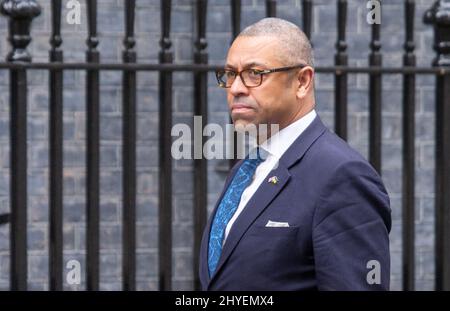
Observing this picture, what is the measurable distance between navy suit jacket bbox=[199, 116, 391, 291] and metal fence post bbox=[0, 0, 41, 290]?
5.02 feet

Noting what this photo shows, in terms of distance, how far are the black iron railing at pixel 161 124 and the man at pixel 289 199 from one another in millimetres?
1297

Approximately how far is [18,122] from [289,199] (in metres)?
1.70

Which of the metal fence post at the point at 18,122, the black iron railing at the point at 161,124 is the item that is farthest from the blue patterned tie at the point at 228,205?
the metal fence post at the point at 18,122

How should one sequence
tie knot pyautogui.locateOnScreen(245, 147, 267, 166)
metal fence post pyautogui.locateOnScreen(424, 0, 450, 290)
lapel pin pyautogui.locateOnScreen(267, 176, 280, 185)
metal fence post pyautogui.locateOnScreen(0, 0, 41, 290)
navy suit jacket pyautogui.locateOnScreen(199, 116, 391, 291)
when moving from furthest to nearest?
metal fence post pyautogui.locateOnScreen(424, 0, 450, 290), metal fence post pyautogui.locateOnScreen(0, 0, 41, 290), tie knot pyautogui.locateOnScreen(245, 147, 267, 166), lapel pin pyautogui.locateOnScreen(267, 176, 280, 185), navy suit jacket pyautogui.locateOnScreen(199, 116, 391, 291)

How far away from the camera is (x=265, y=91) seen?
3.28 m

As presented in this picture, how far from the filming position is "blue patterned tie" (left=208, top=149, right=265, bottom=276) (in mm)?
3340

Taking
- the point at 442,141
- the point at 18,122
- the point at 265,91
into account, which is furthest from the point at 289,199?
the point at 442,141

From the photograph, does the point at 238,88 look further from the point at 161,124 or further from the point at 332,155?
the point at 161,124

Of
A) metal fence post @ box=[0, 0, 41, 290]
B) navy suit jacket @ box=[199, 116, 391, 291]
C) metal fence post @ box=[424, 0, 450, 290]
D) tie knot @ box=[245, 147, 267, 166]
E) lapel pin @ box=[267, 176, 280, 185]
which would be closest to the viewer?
navy suit jacket @ box=[199, 116, 391, 291]

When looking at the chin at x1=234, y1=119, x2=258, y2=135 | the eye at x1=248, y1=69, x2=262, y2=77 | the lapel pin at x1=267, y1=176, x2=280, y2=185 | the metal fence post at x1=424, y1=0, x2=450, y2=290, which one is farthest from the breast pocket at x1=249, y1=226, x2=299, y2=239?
the metal fence post at x1=424, y1=0, x2=450, y2=290

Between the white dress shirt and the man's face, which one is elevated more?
the man's face

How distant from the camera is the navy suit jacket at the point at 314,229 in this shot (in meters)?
3.07

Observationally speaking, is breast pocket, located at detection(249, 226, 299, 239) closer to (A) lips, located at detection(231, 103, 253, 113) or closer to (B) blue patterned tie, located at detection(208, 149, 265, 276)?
(B) blue patterned tie, located at detection(208, 149, 265, 276)
